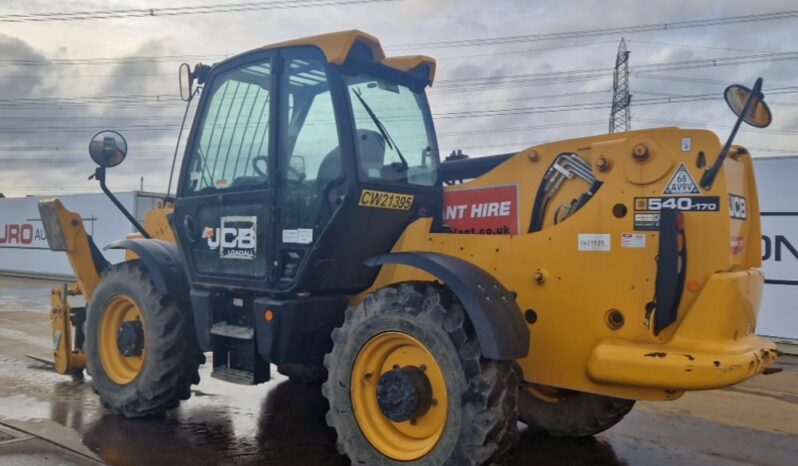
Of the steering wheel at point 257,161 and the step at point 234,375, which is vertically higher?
the steering wheel at point 257,161

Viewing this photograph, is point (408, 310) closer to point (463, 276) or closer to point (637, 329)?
point (463, 276)

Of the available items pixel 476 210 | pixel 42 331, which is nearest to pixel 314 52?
pixel 476 210

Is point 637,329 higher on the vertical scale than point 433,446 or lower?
higher

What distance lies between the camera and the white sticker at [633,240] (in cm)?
377

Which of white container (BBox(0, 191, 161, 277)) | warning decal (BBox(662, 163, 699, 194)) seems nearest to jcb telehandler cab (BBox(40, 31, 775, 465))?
warning decal (BBox(662, 163, 699, 194))

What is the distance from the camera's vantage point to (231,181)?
16.8 ft

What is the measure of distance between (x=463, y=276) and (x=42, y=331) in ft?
29.2

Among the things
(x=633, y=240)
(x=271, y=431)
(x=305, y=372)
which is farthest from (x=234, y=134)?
(x=633, y=240)

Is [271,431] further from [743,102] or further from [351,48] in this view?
[743,102]

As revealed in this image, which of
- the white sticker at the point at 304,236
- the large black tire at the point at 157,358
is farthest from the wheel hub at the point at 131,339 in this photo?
the white sticker at the point at 304,236

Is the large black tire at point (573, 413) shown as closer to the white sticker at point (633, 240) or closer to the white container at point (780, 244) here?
the white sticker at point (633, 240)

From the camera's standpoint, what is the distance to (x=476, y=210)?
467 centimetres

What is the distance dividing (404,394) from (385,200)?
1.28 metres

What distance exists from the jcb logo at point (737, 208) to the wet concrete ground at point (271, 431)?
184 cm
